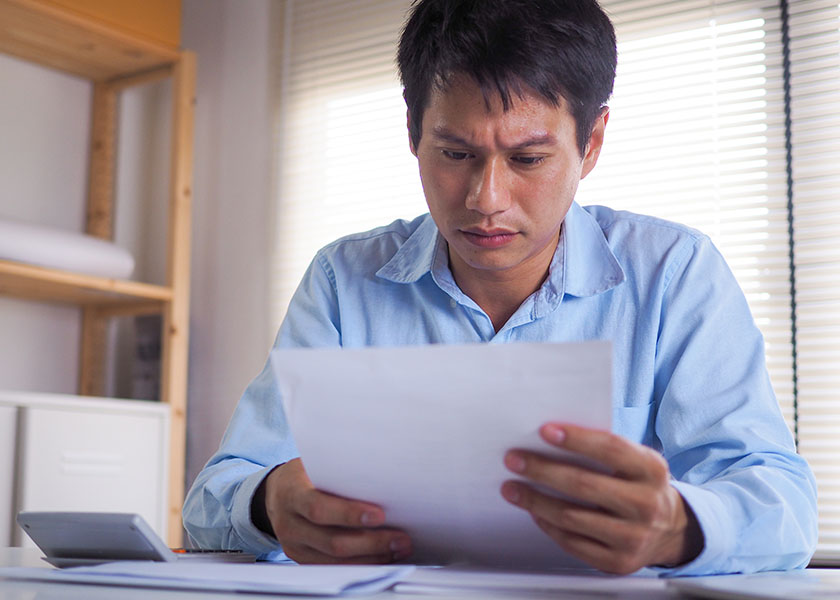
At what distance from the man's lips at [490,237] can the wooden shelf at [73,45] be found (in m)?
1.79

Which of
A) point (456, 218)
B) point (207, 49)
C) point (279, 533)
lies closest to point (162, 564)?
point (279, 533)

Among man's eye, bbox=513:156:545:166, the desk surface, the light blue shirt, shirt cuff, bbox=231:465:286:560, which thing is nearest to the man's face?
Result: man's eye, bbox=513:156:545:166

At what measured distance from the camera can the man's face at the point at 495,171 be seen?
1.09 m

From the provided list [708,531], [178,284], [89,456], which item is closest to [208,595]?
[708,531]

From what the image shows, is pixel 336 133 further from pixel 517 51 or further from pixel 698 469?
pixel 698 469

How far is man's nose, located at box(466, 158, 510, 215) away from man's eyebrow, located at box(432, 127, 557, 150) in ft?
0.10

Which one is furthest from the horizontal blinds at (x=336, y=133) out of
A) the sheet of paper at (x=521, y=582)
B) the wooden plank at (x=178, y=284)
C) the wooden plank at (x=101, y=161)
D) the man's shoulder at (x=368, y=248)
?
the sheet of paper at (x=521, y=582)

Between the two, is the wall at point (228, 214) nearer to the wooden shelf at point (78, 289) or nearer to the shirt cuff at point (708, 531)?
the wooden shelf at point (78, 289)

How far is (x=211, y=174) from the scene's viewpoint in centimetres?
309

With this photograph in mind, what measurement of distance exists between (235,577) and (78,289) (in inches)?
82.7

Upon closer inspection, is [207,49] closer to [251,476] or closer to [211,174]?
[211,174]

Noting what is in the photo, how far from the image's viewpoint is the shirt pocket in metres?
1.16

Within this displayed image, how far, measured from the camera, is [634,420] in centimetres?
116

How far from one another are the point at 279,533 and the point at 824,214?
1.78 metres
